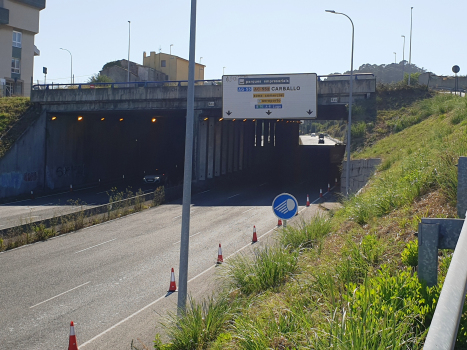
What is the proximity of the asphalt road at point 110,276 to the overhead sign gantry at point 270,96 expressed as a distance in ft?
32.1

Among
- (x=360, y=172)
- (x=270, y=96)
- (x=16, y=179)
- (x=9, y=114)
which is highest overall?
(x=270, y=96)

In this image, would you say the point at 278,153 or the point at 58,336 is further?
the point at 278,153

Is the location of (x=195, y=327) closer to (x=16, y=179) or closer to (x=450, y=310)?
(x=450, y=310)

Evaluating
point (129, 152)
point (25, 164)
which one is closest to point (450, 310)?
point (25, 164)

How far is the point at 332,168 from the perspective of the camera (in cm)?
5728

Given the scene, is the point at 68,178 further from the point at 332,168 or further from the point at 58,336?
the point at 58,336

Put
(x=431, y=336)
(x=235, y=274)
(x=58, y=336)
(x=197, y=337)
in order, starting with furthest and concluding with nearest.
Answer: (x=58, y=336), (x=235, y=274), (x=197, y=337), (x=431, y=336)

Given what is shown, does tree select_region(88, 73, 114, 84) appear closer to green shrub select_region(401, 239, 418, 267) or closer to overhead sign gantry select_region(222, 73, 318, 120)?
overhead sign gantry select_region(222, 73, 318, 120)

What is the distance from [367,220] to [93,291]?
8482 millimetres

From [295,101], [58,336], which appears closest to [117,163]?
[295,101]

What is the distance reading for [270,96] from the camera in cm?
3616

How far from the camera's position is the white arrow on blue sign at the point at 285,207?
46.8 feet

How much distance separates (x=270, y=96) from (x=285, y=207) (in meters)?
22.9

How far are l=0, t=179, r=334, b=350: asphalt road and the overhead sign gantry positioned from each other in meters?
9.78
